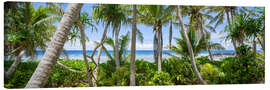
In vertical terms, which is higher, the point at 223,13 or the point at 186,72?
the point at 223,13

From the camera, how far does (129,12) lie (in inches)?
131

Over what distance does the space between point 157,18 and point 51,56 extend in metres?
2.23

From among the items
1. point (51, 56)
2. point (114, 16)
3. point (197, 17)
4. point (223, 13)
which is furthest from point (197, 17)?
point (51, 56)

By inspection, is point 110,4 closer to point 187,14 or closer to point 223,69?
point 187,14

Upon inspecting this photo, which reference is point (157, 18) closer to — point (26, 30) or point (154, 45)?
point (154, 45)

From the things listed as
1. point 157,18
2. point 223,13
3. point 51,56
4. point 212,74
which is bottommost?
point 212,74

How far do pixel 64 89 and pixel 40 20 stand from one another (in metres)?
1.12

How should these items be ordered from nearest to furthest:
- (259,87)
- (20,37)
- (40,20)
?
(20,37)
(40,20)
(259,87)

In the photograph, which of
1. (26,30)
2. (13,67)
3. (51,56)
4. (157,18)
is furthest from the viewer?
(157,18)

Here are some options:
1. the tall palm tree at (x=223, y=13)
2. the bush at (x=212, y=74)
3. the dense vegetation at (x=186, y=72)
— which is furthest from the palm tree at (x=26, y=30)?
the tall palm tree at (x=223, y=13)

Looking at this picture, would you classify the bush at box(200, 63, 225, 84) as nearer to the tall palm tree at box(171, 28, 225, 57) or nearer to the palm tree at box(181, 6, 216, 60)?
the tall palm tree at box(171, 28, 225, 57)

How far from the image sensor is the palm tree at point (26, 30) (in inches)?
103

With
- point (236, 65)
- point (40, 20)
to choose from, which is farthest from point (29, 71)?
point (236, 65)

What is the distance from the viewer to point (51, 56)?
170 centimetres
